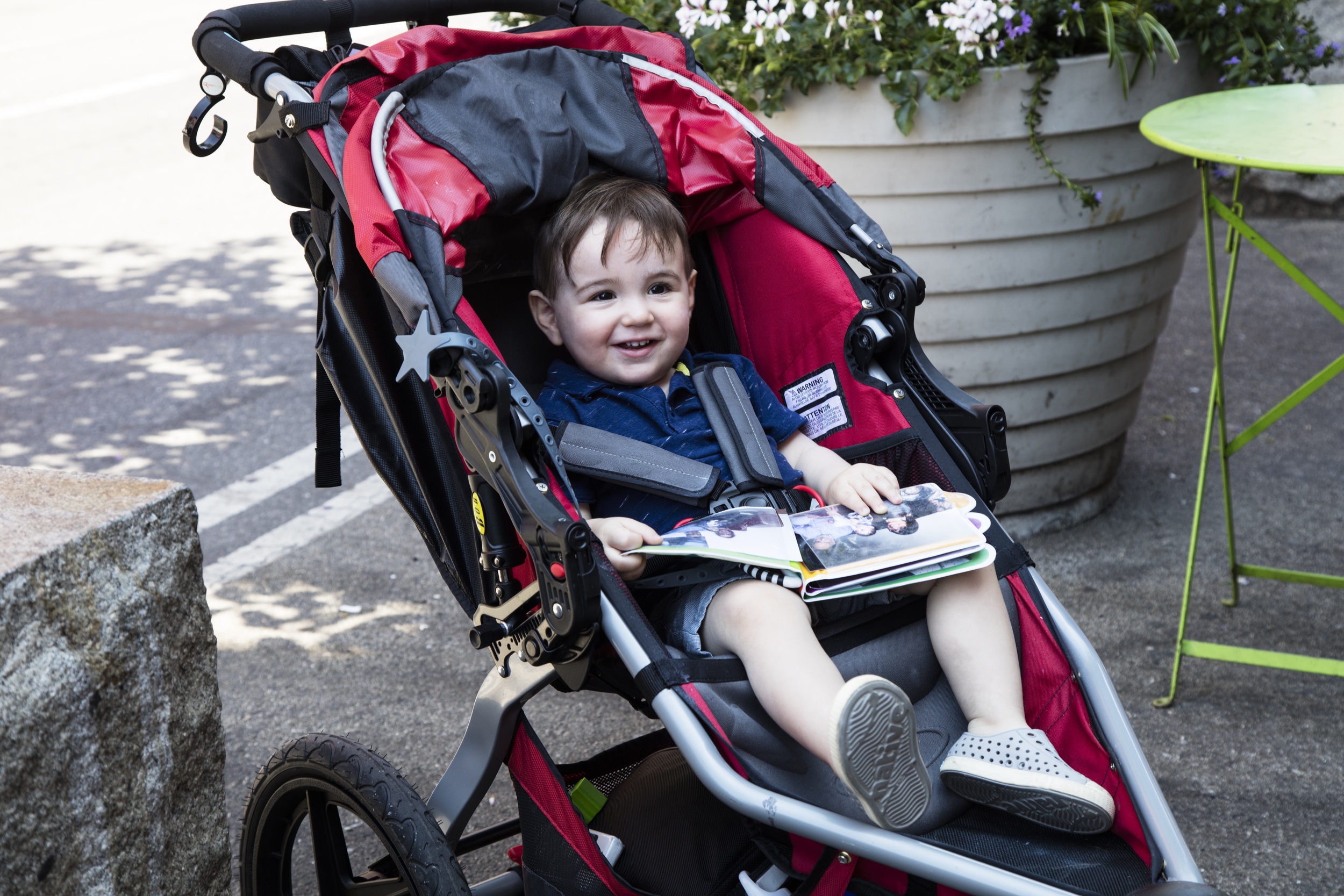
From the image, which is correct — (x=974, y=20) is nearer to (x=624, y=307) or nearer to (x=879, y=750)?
(x=624, y=307)

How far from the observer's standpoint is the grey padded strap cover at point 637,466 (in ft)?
7.04

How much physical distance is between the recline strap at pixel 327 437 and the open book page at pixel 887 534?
85cm

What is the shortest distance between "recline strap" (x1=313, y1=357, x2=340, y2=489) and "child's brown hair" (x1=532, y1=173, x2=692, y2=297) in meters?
0.44

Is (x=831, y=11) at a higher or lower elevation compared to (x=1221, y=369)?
higher

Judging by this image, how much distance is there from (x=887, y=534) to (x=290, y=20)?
1.41 meters

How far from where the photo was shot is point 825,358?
2.40 metres

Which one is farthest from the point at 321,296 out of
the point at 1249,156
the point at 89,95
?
the point at 89,95

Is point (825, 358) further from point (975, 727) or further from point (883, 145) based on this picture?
point (883, 145)

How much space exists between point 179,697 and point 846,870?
113 centimetres

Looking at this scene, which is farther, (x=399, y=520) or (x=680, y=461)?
(x=399, y=520)

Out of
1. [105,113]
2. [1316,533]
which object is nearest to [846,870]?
[1316,533]

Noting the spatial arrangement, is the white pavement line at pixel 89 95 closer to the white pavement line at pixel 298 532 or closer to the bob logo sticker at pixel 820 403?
the white pavement line at pixel 298 532

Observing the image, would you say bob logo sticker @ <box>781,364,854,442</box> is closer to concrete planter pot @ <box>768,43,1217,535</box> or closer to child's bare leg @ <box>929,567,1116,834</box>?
child's bare leg @ <box>929,567,1116,834</box>

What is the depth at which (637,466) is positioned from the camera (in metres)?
2.15
